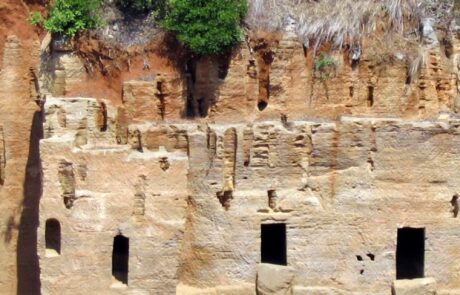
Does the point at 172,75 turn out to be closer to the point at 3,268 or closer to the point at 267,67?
the point at 267,67

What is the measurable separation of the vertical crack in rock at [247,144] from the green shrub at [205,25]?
1657 mm

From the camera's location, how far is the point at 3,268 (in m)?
14.6

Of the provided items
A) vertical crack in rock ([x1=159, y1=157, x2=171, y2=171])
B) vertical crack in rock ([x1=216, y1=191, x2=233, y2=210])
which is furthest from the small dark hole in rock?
vertical crack in rock ([x1=159, y1=157, x2=171, y2=171])

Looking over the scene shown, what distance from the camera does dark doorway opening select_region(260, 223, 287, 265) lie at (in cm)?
1485

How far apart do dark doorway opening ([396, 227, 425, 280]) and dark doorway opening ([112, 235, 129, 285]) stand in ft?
14.3

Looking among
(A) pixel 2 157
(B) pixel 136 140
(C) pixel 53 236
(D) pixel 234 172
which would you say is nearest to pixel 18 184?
(A) pixel 2 157

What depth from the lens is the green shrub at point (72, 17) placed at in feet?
47.5

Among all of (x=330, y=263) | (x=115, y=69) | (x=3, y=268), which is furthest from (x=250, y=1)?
(x=3, y=268)

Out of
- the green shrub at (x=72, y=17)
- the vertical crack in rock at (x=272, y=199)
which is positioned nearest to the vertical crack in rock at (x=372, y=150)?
the vertical crack in rock at (x=272, y=199)

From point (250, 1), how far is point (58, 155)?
174 inches

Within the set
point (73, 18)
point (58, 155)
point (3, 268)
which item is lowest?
point (3, 268)

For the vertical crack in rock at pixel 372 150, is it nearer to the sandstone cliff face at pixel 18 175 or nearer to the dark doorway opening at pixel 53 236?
the dark doorway opening at pixel 53 236

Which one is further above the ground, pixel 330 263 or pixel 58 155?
pixel 58 155

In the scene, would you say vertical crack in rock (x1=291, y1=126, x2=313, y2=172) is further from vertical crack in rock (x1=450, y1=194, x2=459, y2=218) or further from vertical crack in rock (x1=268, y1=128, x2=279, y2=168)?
vertical crack in rock (x1=450, y1=194, x2=459, y2=218)
